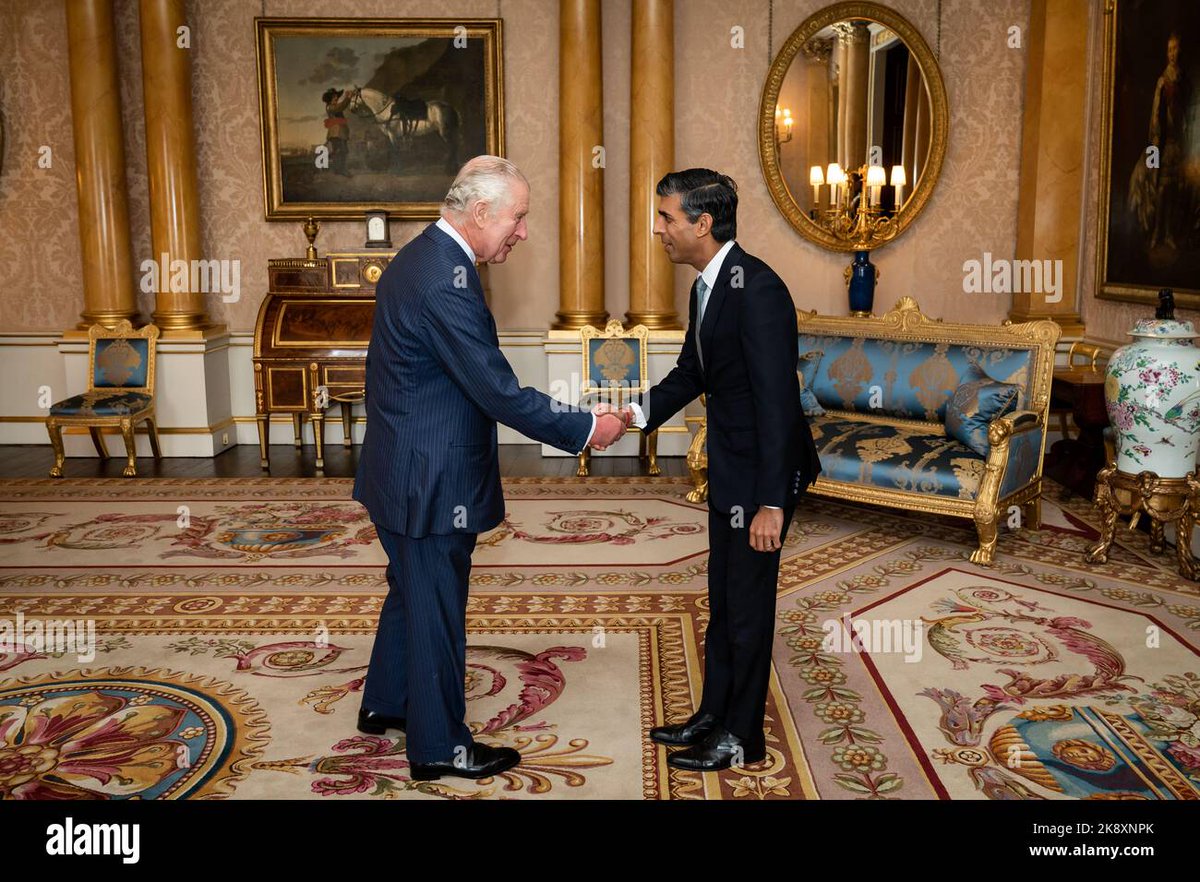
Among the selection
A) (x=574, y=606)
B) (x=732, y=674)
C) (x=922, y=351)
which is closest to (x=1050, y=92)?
(x=922, y=351)

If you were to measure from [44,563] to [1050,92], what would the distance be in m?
7.28

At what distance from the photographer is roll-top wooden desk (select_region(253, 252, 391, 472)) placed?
7555 mm

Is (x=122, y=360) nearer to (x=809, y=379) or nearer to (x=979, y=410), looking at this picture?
(x=809, y=379)

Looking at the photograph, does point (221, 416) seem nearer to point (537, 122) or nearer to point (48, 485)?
point (48, 485)

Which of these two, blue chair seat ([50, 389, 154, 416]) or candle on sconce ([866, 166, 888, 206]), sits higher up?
candle on sconce ([866, 166, 888, 206])

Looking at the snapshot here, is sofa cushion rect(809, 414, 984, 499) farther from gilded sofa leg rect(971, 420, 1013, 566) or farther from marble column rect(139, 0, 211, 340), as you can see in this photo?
marble column rect(139, 0, 211, 340)

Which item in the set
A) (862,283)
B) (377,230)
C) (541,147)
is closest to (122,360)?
(377,230)

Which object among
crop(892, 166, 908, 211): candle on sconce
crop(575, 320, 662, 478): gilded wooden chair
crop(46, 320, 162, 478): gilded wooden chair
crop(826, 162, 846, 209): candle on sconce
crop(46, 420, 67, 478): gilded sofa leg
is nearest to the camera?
crop(46, 420, 67, 478): gilded sofa leg

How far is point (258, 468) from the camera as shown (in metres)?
7.67

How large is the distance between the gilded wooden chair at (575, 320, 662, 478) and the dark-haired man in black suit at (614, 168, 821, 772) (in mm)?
4465

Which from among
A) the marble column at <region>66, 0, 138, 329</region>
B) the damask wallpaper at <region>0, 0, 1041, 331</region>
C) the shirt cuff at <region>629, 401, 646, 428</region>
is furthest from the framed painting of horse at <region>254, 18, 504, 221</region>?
the shirt cuff at <region>629, 401, 646, 428</region>

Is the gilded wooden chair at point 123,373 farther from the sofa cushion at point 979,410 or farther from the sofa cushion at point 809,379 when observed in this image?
the sofa cushion at point 979,410

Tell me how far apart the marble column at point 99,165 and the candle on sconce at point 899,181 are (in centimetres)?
590

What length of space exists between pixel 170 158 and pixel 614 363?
3.71 m
